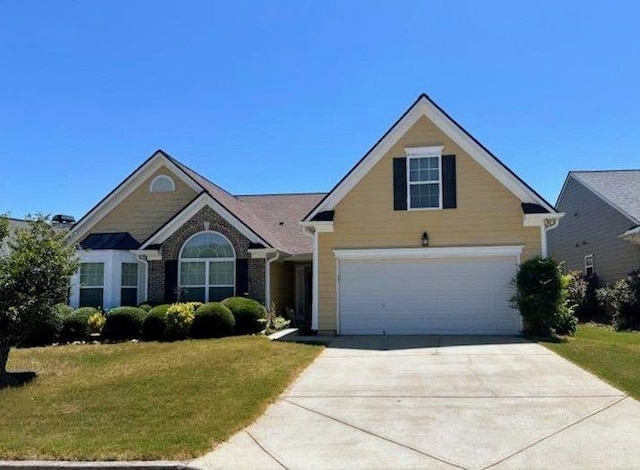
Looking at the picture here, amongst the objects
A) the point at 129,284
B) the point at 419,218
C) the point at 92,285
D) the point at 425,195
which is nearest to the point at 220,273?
the point at 129,284

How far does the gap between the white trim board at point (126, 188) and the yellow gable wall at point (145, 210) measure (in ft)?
0.44

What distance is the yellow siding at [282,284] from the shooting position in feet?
67.8

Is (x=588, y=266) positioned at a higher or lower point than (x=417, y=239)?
lower

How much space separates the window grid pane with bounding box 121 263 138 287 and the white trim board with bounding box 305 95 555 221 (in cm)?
735

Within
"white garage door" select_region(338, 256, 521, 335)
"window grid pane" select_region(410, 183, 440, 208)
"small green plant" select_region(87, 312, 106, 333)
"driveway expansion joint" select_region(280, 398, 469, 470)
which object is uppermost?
"window grid pane" select_region(410, 183, 440, 208)

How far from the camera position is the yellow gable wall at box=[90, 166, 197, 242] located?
22.2 metres

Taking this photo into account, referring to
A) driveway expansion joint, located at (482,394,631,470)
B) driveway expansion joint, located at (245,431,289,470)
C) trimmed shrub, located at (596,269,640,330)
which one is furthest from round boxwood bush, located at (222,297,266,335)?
trimmed shrub, located at (596,269,640,330)

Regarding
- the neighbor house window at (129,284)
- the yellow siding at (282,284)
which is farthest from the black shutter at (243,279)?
the neighbor house window at (129,284)

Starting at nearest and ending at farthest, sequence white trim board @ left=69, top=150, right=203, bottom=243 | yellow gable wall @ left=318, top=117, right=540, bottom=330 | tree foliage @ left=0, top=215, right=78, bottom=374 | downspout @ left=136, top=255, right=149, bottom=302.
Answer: tree foliage @ left=0, top=215, right=78, bottom=374
yellow gable wall @ left=318, top=117, right=540, bottom=330
downspout @ left=136, top=255, right=149, bottom=302
white trim board @ left=69, top=150, right=203, bottom=243

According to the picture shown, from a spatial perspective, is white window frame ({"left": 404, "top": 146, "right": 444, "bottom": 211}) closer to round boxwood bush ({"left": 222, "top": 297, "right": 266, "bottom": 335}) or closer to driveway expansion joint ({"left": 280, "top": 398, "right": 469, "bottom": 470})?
round boxwood bush ({"left": 222, "top": 297, "right": 266, "bottom": 335})

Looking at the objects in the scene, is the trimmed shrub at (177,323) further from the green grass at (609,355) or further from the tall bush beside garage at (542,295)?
the green grass at (609,355)

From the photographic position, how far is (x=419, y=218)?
1764 cm

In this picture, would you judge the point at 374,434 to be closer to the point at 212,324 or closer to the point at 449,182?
the point at 212,324

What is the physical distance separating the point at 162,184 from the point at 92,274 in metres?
4.18
